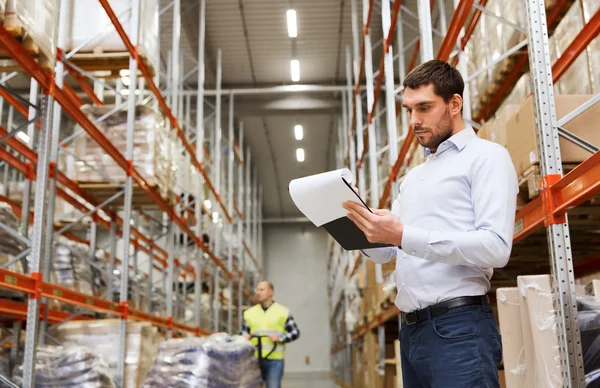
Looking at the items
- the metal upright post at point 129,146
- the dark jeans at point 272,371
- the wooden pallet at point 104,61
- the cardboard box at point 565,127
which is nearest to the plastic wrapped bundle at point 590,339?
the cardboard box at point 565,127

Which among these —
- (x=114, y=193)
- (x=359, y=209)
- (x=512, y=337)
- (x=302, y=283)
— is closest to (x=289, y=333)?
(x=114, y=193)

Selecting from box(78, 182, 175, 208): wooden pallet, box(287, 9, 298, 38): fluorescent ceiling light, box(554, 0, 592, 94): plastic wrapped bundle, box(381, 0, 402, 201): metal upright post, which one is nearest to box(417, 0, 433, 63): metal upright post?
box(554, 0, 592, 94): plastic wrapped bundle

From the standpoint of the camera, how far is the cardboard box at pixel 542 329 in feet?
10.6

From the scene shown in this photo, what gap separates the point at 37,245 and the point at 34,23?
1.66 metres

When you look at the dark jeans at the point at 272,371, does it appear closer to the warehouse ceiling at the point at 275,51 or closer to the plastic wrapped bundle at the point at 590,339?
the plastic wrapped bundle at the point at 590,339

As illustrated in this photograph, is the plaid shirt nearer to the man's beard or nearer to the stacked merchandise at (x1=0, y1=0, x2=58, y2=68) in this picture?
the stacked merchandise at (x1=0, y1=0, x2=58, y2=68)

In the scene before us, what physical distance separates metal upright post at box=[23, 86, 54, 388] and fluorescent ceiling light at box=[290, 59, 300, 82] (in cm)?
1322

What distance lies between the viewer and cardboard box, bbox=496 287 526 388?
3.71 meters

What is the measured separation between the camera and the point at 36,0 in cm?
491

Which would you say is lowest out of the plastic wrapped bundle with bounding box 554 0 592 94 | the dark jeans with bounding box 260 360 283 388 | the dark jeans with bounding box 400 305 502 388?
the dark jeans with bounding box 260 360 283 388

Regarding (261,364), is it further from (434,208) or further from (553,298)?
(434,208)

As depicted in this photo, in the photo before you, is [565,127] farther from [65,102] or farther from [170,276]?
[170,276]

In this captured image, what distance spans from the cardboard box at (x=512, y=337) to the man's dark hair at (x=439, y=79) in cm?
167

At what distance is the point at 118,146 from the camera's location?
28.7ft
